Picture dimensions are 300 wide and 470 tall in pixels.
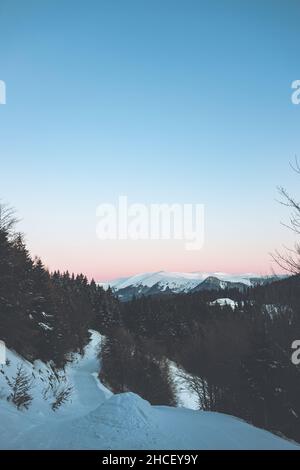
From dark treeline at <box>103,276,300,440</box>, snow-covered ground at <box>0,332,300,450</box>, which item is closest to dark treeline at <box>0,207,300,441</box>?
dark treeline at <box>103,276,300,440</box>

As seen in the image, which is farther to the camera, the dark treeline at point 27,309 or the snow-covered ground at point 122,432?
the dark treeline at point 27,309

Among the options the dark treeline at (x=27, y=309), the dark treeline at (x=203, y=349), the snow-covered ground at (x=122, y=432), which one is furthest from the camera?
the dark treeline at (x=27, y=309)

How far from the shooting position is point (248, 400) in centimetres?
3366

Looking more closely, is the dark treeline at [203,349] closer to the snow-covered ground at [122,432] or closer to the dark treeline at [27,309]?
the dark treeline at [27,309]

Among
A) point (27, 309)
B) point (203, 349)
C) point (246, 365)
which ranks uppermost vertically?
point (27, 309)

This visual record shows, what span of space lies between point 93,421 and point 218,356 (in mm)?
29856

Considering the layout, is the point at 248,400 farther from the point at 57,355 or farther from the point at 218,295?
the point at 218,295

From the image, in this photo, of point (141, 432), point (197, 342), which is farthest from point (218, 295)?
point (141, 432)

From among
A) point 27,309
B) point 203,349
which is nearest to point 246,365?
point 203,349

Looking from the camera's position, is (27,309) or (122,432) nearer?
(122,432)

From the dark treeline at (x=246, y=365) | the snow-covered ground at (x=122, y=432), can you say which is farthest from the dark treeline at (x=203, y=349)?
the snow-covered ground at (x=122, y=432)

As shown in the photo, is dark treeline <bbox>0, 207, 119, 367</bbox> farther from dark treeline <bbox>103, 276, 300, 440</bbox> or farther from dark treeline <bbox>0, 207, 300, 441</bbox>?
dark treeline <bbox>103, 276, 300, 440</bbox>

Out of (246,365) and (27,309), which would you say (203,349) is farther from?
(27,309)

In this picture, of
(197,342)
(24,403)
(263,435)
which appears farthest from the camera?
(197,342)
